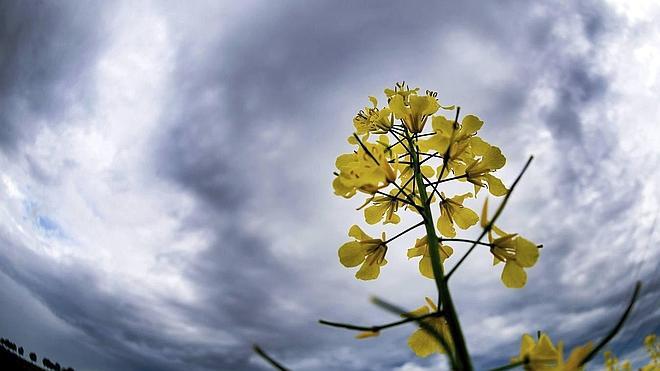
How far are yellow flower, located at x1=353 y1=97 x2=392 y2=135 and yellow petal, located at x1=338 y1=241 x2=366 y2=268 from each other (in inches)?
41.4

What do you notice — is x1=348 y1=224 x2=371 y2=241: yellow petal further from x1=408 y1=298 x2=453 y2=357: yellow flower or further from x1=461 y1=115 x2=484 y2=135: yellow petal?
x1=461 y1=115 x2=484 y2=135: yellow petal

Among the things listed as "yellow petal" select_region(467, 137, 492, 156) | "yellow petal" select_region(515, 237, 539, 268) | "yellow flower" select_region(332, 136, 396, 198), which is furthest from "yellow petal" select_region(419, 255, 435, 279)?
"yellow petal" select_region(467, 137, 492, 156)

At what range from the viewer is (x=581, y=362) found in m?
1.30

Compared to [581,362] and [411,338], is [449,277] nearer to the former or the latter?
[581,362]

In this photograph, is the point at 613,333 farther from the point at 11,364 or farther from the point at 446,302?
the point at 11,364

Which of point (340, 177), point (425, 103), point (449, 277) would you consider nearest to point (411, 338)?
point (449, 277)

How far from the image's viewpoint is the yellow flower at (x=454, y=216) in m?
2.65

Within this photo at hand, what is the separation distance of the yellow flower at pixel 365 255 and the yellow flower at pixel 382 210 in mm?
265

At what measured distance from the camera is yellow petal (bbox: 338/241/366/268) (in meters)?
2.34

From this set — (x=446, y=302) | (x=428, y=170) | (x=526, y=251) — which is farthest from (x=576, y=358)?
(x=428, y=170)

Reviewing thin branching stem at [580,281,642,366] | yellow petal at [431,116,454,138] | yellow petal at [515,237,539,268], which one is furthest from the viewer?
yellow petal at [431,116,454,138]

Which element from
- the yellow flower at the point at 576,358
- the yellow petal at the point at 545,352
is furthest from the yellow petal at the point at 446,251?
the yellow flower at the point at 576,358

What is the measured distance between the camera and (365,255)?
2.38 m

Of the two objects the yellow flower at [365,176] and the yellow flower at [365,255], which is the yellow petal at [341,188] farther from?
the yellow flower at [365,255]
